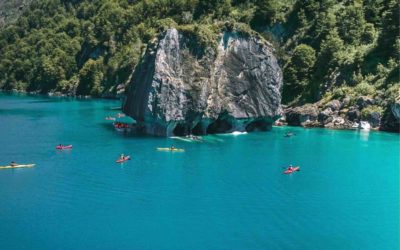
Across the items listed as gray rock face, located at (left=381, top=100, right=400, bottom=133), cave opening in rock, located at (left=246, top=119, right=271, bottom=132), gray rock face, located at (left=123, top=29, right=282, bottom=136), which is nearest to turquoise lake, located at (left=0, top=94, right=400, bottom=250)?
gray rock face, located at (left=123, top=29, right=282, bottom=136)

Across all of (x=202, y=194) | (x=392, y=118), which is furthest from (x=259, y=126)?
(x=202, y=194)

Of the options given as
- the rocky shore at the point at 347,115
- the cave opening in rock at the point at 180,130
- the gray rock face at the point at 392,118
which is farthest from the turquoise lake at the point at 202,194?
the rocky shore at the point at 347,115

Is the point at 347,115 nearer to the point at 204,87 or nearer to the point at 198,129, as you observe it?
the point at 198,129

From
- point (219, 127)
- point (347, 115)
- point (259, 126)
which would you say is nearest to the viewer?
point (219, 127)

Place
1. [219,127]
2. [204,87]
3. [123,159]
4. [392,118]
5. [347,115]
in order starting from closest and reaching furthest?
1. [123,159]
2. [204,87]
3. [392,118]
4. [219,127]
5. [347,115]

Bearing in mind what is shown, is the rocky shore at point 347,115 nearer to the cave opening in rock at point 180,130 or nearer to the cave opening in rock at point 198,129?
the cave opening in rock at point 198,129

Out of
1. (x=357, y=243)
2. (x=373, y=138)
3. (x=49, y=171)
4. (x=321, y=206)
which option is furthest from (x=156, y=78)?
(x=357, y=243)

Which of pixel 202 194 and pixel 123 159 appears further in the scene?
pixel 123 159
